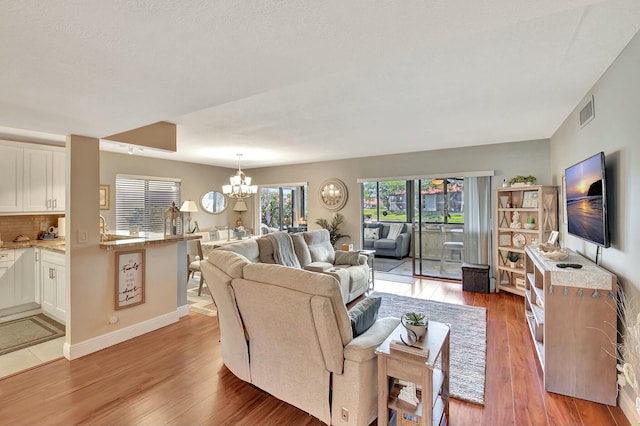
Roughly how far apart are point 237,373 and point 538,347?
2.72m

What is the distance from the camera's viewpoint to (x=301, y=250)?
472 cm

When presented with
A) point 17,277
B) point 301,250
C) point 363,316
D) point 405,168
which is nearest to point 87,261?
point 17,277

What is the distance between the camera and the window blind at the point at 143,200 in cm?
577

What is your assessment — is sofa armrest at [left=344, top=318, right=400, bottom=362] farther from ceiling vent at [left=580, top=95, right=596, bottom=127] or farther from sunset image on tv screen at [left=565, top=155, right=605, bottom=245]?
ceiling vent at [left=580, top=95, right=596, bottom=127]

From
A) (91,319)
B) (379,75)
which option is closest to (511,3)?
(379,75)

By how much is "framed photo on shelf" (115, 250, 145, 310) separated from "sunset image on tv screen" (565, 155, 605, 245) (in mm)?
4378

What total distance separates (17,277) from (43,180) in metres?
1.38

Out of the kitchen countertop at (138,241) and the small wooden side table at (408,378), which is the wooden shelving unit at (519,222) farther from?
the kitchen countertop at (138,241)

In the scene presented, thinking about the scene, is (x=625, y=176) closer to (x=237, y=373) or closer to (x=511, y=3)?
(x=511, y=3)

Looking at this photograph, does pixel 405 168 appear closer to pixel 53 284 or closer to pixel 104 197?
pixel 104 197

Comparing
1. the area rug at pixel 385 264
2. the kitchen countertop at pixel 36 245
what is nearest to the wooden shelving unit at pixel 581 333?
the area rug at pixel 385 264

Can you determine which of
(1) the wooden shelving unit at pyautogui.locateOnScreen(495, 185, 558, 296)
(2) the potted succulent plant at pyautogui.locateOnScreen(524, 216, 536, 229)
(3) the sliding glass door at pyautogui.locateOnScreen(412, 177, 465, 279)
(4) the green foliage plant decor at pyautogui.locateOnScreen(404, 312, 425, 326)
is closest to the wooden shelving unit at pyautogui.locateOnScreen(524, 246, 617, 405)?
(4) the green foliage plant decor at pyautogui.locateOnScreen(404, 312, 425, 326)

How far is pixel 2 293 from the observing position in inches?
154

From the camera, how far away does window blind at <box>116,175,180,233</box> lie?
577 cm
